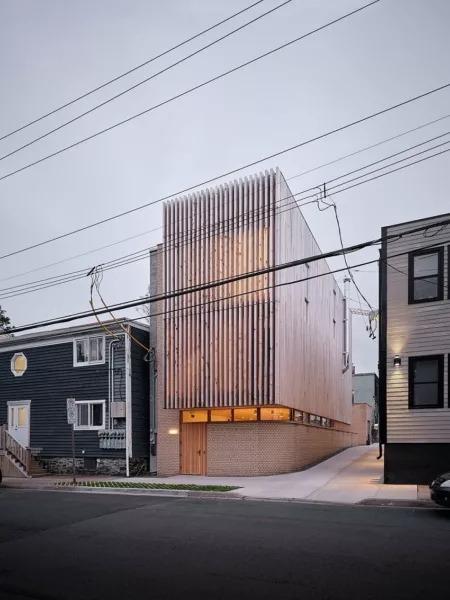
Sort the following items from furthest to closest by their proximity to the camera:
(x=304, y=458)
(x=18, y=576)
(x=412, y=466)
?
(x=304, y=458) < (x=412, y=466) < (x=18, y=576)

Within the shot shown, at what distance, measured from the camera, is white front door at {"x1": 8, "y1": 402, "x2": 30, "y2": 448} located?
29672 mm

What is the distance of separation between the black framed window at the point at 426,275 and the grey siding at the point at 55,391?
12.9 metres

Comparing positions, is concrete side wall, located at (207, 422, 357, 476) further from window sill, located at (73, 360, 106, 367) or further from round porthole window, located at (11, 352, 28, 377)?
round porthole window, located at (11, 352, 28, 377)

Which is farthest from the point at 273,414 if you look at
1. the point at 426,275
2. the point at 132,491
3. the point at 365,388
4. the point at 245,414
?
the point at 365,388

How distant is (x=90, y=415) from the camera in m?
27.2

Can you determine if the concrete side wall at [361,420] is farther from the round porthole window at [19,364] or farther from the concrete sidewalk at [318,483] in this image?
the round porthole window at [19,364]

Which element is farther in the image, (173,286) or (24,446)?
(24,446)

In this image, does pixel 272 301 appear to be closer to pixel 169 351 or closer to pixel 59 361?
pixel 169 351

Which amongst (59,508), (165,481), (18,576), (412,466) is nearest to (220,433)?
(165,481)

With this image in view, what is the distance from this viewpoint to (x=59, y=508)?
15789 millimetres

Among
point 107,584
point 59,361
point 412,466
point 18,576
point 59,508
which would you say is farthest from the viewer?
point 59,361

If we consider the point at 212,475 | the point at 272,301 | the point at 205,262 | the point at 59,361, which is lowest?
the point at 212,475

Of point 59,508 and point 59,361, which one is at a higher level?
point 59,361

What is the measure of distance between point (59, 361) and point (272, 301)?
459 inches
